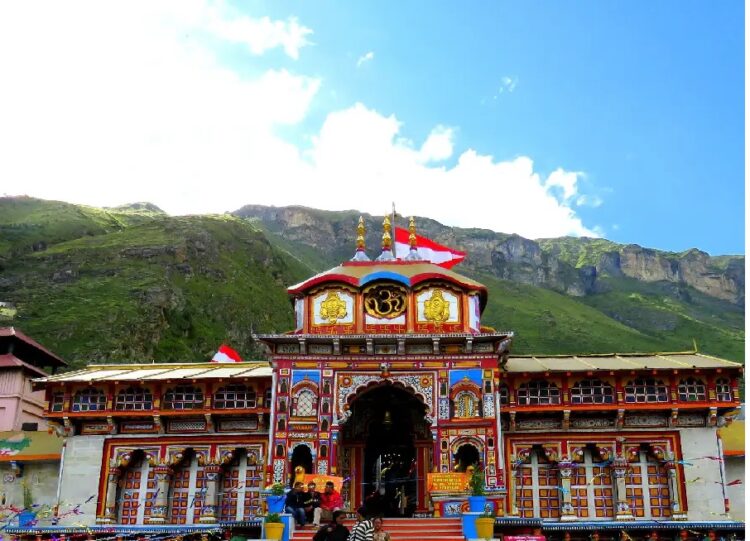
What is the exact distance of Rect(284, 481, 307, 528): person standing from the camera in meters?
22.2

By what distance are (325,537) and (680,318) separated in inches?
6098

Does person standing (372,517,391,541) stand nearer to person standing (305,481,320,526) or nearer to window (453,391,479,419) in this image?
person standing (305,481,320,526)

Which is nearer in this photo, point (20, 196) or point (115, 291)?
point (115, 291)

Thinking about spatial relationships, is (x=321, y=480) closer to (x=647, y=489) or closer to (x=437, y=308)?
(x=437, y=308)

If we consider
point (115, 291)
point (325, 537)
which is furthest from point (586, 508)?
point (115, 291)

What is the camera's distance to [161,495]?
93.7ft

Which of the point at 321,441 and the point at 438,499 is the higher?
the point at 321,441

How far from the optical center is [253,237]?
142000mm

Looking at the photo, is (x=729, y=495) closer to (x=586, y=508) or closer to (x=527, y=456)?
(x=586, y=508)

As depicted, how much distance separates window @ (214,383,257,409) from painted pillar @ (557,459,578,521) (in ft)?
40.3

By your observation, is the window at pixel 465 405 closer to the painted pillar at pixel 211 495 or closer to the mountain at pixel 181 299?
the painted pillar at pixel 211 495

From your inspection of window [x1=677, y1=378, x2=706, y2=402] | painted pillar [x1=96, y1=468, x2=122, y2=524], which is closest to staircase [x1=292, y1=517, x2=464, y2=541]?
painted pillar [x1=96, y1=468, x2=122, y2=524]

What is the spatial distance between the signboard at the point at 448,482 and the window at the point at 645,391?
7.92 metres

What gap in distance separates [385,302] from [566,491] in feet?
32.5
